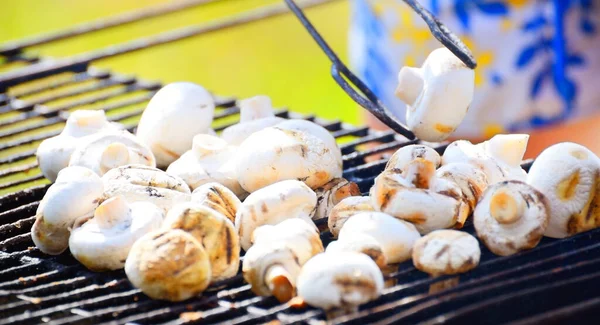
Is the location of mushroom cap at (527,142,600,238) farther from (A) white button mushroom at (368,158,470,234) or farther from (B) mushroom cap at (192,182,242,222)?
(B) mushroom cap at (192,182,242,222)

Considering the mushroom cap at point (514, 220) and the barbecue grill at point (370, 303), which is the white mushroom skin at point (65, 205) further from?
the mushroom cap at point (514, 220)

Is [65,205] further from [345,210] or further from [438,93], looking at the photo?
[438,93]

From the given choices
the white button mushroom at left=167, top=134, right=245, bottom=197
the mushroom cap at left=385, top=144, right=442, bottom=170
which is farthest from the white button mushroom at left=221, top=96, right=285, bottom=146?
the mushroom cap at left=385, top=144, right=442, bottom=170

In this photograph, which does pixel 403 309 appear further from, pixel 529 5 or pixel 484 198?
pixel 529 5

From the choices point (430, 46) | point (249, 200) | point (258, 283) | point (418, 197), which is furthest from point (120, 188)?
point (430, 46)

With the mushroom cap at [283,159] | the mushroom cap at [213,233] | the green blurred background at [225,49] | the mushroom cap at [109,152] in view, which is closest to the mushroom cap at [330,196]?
the mushroom cap at [283,159]

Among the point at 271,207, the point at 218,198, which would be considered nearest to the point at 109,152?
the point at 218,198
